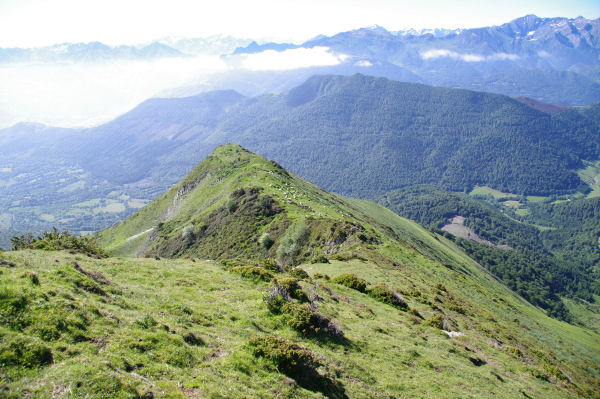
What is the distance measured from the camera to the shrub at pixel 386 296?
112 ft

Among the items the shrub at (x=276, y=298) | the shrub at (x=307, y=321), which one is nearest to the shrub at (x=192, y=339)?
the shrub at (x=307, y=321)

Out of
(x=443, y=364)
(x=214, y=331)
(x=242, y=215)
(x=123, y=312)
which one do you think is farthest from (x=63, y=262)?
(x=242, y=215)

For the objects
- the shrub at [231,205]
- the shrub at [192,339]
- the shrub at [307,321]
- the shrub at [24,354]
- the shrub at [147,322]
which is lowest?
the shrub at [231,205]

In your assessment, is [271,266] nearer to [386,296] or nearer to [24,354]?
[386,296]

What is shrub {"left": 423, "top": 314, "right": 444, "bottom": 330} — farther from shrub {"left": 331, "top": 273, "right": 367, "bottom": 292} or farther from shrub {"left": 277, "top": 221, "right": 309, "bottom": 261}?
shrub {"left": 277, "top": 221, "right": 309, "bottom": 261}

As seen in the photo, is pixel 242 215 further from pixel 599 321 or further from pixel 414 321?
pixel 599 321

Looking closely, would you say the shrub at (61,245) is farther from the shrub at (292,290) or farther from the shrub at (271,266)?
the shrub at (292,290)

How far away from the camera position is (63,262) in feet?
78.5

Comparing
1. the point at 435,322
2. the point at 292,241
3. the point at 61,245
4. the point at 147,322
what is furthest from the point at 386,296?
the point at 61,245

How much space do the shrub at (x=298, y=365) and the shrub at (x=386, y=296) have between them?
1939 cm

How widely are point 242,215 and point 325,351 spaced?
6004cm

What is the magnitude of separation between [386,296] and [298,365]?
21.2m

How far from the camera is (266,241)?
211ft

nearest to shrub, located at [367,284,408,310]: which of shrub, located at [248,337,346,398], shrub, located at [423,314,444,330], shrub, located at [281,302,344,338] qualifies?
shrub, located at [423,314,444,330]
